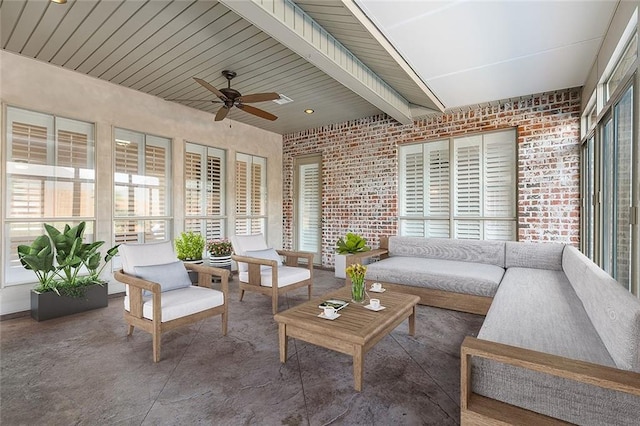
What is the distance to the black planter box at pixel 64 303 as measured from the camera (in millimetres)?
3412

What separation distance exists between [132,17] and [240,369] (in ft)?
10.7

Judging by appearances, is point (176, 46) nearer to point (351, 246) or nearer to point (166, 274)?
point (166, 274)

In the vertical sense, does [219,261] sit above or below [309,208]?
below

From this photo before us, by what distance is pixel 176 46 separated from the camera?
11.1ft

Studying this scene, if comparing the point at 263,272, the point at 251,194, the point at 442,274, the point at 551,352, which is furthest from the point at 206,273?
the point at 251,194

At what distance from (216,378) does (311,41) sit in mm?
2899

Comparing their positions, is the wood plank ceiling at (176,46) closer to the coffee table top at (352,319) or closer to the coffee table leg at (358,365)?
the coffee table top at (352,319)

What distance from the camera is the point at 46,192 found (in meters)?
3.90

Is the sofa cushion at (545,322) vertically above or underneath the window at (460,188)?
underneath

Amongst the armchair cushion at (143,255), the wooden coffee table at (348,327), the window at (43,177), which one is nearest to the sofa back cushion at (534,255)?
the wooden coffee table at (348,327)

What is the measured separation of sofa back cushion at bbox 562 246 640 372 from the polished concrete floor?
34.4 inches

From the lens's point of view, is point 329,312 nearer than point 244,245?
Yes

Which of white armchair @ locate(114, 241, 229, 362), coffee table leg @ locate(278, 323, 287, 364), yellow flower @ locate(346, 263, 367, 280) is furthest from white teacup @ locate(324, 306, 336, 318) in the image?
white armchair @ locate(114, 241, 229, 362)

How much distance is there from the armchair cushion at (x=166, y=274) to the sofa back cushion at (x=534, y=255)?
390 cm
